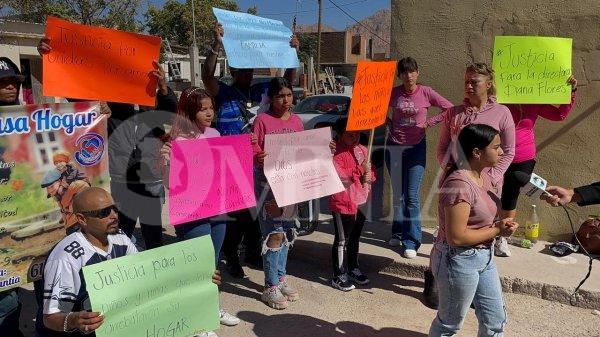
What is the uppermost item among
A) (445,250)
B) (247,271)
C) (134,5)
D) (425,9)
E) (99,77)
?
(134,5)

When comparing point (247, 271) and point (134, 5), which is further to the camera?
point (134, 5)

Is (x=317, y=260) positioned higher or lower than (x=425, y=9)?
lower

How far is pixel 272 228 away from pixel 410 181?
1542 millimetres

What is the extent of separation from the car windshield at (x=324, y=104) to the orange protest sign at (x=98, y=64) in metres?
8.62

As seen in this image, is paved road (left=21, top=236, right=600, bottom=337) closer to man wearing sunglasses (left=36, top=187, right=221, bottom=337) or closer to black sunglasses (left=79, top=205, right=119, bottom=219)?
man wearing sunglasses (left=36, top=187, right=221, bottom=337)

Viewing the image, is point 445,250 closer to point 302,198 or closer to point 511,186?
point 302,198

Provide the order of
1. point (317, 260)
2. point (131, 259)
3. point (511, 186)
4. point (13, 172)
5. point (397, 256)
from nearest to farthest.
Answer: point (131, 259) → point (13, 172) → point (511, 186) → point (397, 256) → point (317, 260)

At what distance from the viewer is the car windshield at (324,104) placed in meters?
12.0

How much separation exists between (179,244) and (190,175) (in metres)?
0.86

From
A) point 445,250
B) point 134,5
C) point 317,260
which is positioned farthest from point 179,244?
point 134,5

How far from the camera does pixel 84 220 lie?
237 cm

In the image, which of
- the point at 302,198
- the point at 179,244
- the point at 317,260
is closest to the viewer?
the point at 179,244

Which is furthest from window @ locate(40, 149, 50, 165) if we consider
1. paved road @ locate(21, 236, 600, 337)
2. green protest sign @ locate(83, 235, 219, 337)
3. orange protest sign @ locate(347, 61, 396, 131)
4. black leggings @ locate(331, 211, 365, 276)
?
black leggings @ locate(331, 211, 365, 276)

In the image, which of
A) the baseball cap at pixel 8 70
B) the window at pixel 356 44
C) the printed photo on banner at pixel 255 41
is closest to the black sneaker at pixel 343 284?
the printed photo on banner at pixel 255 41
